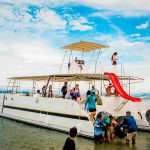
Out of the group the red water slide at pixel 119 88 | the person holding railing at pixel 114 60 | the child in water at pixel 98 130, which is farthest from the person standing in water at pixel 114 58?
the child in water at pixel 98 130

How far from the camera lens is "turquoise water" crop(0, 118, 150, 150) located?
12883 mm

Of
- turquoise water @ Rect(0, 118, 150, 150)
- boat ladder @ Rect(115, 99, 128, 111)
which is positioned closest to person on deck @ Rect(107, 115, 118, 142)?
turquoise water @ Rect(0, 118, 150, 150)

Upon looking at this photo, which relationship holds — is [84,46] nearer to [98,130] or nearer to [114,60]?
[114,60]

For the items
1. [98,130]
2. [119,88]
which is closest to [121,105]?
[119,88]

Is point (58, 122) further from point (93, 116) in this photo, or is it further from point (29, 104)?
point (29, 104)

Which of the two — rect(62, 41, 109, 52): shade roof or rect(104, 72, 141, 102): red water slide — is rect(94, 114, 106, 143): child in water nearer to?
rect(104, 72, 141, 102): red water slide

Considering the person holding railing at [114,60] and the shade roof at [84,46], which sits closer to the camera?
the person holding railing at [114,60]

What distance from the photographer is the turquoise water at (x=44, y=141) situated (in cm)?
1288

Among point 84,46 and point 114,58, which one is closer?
point 114,58

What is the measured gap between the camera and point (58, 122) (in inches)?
666

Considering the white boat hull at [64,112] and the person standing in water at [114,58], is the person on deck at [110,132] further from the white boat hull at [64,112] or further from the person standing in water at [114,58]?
the person standing in water at [114,58]

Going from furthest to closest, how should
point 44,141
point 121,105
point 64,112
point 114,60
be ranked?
1. point 114,60
2. point 121,105
3. point 64,112
4. point 44,141

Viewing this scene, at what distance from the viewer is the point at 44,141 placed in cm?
1409

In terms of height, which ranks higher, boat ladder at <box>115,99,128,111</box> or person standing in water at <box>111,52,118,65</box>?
person standing in water at <box>111,52,118,65</box>
